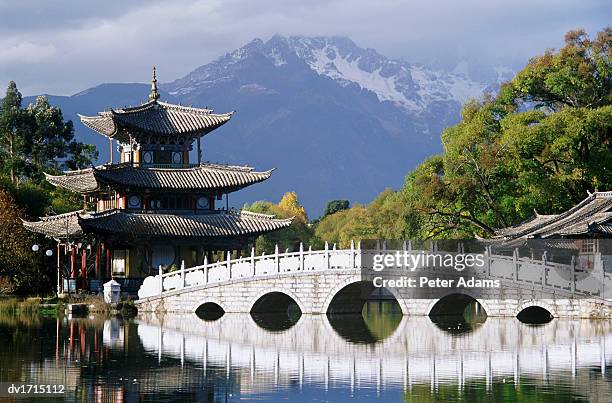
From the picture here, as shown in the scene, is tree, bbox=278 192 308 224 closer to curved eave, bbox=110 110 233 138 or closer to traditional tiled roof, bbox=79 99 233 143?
traditional tiled roof, bbox=79 99 233 143

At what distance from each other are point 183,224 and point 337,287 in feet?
34.1

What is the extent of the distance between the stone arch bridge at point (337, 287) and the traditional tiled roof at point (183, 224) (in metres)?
3.62

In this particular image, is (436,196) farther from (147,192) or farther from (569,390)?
(569,390)

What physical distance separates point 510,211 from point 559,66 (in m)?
6.60

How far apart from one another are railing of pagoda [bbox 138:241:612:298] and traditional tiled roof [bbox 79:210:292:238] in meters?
3.74

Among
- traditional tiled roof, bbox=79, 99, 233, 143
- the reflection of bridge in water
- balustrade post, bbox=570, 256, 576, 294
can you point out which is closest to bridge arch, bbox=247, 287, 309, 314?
the reflection of bridge in water

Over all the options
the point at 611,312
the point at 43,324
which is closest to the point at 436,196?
the point at 611,312

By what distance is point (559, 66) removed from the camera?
2013 inches

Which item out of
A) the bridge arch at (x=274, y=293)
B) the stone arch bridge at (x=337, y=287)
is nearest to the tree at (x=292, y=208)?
the stone arch bridge at (x=337, y=287)

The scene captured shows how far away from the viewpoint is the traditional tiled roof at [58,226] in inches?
1934

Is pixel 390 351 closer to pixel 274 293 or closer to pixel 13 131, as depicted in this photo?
pixel 274 293

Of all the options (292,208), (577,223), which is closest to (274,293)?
(577,223)

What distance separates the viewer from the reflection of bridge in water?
83.3ft

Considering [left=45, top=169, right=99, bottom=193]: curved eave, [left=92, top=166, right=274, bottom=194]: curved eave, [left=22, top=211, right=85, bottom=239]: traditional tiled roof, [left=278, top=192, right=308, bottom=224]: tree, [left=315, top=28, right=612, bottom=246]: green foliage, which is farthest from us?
[left=278, top=192, right=308, bottom=224]: tree
